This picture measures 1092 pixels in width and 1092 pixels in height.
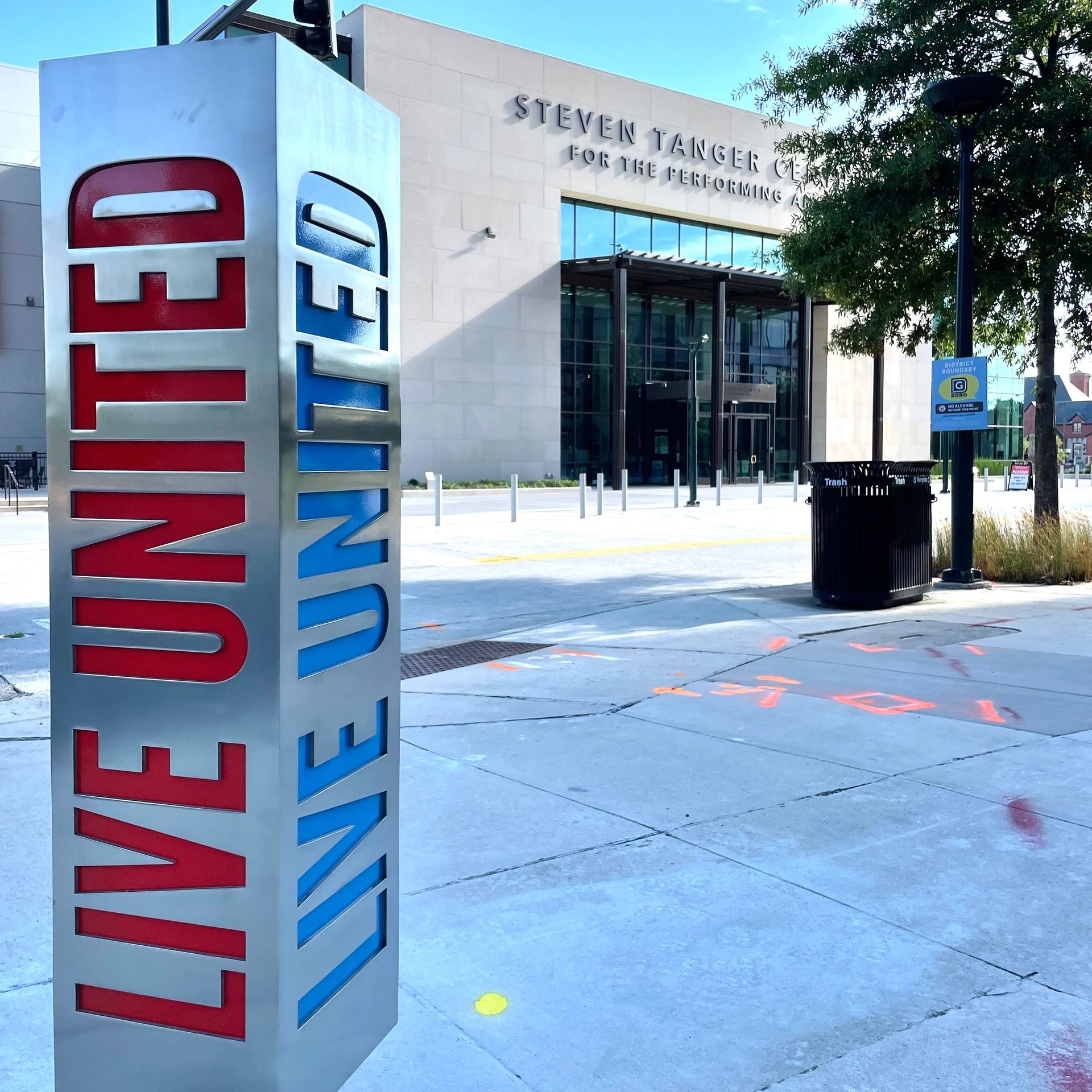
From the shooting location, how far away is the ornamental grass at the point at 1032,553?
12.3m

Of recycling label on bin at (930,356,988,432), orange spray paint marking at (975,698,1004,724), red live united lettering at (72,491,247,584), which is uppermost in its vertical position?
recycling label on bin at (930,356,988,432)

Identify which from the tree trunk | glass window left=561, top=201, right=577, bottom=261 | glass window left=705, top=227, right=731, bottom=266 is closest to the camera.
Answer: the tree trunk

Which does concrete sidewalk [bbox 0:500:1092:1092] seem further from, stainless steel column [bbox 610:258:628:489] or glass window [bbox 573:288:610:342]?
glass window [bbox 573:288:610:342]

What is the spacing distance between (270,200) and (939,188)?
41.9 ft

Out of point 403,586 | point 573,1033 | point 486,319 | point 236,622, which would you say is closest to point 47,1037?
Answer: point 573,1033

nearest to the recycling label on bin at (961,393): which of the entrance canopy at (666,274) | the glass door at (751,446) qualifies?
the entrance canopy at (666,274)

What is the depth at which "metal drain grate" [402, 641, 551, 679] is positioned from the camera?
7840 mm

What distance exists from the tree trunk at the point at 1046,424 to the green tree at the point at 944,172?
0.9 inches

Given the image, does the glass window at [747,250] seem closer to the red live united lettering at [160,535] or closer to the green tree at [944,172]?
the green tree at [944,172]

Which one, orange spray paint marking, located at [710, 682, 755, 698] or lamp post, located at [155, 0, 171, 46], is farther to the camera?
lamp post, located at [155, 0, 171, 46]

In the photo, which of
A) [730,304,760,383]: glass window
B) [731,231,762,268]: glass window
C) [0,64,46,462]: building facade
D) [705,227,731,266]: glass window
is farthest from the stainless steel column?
[0,64,46,462]: building facade

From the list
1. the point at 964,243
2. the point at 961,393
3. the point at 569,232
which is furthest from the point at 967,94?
the point at 569,232

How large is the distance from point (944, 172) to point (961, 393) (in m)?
2.92

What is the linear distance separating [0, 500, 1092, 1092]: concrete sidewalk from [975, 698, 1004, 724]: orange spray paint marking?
0.02 metres
